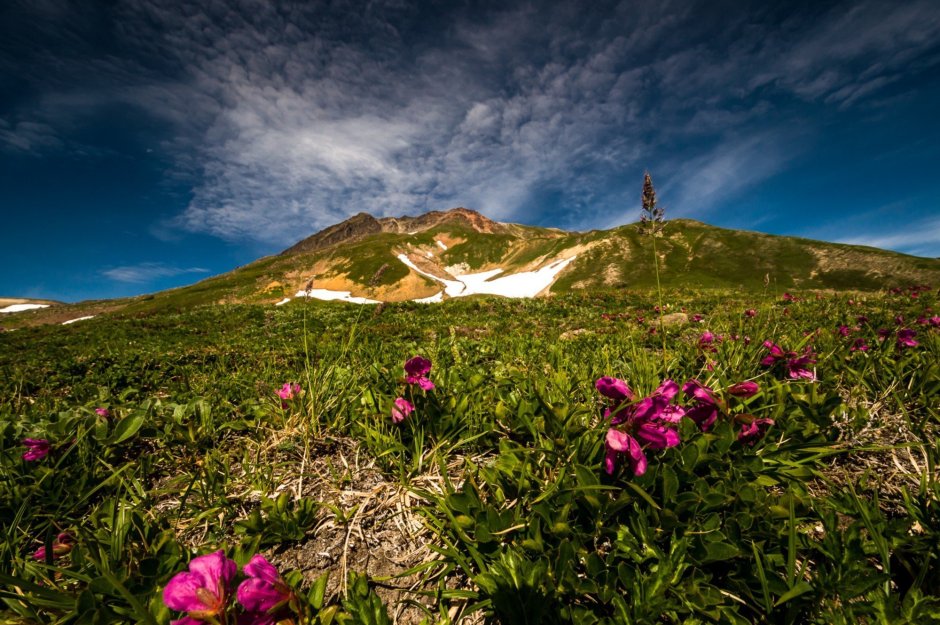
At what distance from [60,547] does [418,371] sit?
1882mm

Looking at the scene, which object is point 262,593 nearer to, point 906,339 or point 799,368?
point 799,368

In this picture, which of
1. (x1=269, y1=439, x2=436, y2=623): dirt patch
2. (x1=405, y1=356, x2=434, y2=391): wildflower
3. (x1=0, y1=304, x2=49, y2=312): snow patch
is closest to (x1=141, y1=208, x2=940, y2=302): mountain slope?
(x1=405, y1=356, x2=434, y2=391): wildflower

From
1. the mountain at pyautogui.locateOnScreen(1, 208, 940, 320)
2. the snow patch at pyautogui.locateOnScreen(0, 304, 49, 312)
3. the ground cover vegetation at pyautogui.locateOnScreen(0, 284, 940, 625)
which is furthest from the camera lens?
the snow patch at pyautogui.locateOnScreen(0, 304, 49, 312)

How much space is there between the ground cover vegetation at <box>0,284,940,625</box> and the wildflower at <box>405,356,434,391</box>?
16mm

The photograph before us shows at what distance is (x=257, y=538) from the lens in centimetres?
174

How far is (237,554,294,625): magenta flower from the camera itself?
1229mm

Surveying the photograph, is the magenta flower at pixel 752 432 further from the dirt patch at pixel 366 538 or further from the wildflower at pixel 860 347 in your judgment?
the wildflower at pixel 860 347

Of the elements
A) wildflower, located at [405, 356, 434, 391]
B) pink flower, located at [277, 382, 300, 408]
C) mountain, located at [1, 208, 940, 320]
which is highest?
mountain, located at [1, 208, 940, 320]

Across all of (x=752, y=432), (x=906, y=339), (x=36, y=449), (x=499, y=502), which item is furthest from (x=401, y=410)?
Result: (x=906, y=339)

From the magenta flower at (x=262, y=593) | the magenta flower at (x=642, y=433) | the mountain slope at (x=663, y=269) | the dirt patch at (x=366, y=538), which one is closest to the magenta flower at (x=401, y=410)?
the dirt patch at (x=366, y=538)

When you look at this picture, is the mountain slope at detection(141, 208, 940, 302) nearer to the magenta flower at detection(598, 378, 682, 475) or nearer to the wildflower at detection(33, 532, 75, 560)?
the wildflower at detection(33, 532, 75, 560)

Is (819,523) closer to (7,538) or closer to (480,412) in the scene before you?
(480,412)

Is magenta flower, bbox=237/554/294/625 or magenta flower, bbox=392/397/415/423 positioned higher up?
magenta flower, bbox=392/397/415/423

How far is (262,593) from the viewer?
4.10 feet
